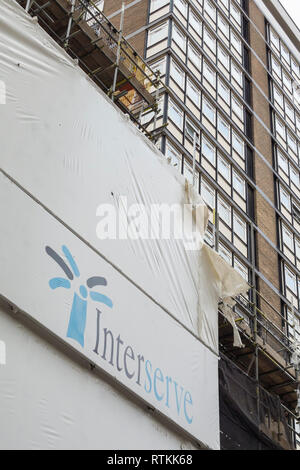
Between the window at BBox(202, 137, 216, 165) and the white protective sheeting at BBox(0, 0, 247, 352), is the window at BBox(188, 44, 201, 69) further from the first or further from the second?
the white protective sheeting at BBox(0, 0, 247, 352)

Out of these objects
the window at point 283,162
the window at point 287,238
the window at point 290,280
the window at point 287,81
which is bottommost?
the window at point 290,280

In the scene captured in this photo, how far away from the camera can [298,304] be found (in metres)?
24.9

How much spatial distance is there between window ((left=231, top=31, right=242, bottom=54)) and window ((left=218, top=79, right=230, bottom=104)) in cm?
363

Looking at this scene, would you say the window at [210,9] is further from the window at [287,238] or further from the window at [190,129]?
the window at [287,238]

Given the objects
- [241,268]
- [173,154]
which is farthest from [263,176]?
[173,154]

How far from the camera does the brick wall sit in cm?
2388

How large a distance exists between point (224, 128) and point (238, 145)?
3.45 feet

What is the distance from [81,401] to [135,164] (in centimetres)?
467

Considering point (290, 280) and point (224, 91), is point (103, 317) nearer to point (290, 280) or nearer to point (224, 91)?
point (290, 280)

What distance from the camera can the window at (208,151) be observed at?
2352cm

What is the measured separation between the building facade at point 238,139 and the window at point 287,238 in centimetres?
6

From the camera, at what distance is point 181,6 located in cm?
2661
